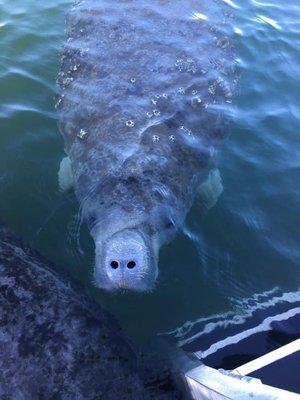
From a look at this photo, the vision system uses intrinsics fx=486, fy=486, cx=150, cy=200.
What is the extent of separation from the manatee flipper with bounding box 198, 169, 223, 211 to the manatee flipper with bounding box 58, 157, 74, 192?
162 cm

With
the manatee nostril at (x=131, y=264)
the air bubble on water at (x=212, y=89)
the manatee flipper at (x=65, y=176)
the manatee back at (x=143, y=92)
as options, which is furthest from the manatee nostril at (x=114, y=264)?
the air bubble on water at (x=212, y=89)

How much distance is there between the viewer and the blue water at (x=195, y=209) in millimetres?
5129

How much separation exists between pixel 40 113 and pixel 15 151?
1.00 meters

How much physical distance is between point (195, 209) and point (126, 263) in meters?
1.83

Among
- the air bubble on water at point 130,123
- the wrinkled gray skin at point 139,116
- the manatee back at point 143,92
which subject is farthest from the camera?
the air bubble on water at point 130,123

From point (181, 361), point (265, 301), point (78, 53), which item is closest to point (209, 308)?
point (265, 301)

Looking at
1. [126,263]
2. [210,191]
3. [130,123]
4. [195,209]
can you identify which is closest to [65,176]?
[130,123]

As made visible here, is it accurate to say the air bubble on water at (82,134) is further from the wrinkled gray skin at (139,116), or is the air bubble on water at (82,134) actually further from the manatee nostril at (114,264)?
the manatee nostril at (114,264)

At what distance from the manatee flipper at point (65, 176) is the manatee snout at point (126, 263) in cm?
122

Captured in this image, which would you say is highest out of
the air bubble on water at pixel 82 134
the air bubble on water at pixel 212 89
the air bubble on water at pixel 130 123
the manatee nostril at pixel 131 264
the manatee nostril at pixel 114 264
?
the air bubble on water at pixel 130 123

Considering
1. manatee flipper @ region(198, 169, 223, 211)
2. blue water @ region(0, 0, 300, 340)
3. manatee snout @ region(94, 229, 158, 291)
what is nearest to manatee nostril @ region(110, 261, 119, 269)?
manatee snout @ region(94, 229, 158, 291)

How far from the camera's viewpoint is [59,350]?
11.1 ft

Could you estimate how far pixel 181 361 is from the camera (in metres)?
4.14

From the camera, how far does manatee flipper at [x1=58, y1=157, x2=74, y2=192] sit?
591 centimetres
